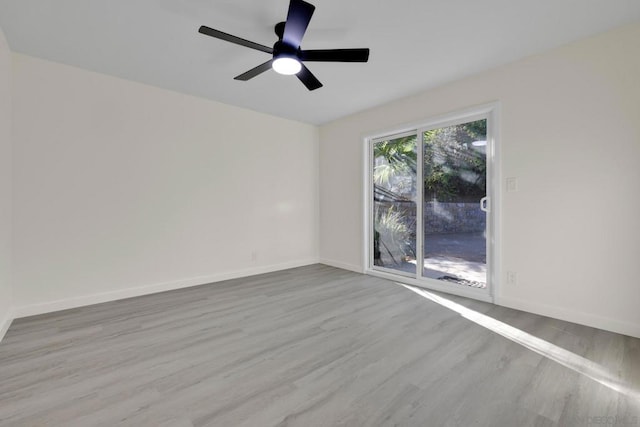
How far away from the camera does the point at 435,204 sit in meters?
3.60

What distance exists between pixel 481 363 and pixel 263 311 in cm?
193

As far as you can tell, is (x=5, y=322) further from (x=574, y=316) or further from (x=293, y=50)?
(x=574, y=316)

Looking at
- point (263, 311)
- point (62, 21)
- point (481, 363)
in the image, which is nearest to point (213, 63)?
point (62, 21)

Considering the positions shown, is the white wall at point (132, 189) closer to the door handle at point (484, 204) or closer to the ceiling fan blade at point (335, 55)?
the ceiling fan blade at point (335, 55)

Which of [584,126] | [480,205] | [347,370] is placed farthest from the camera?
[480,205]

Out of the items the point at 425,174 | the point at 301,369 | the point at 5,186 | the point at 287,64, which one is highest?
the point at 287,64

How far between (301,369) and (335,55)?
Answer: 7.46ft

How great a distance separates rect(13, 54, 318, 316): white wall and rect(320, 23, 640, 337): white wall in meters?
2.90

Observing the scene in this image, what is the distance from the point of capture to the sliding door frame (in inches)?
116

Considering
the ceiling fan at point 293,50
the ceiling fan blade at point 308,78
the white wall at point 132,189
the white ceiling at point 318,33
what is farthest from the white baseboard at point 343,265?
the ceiling fan at point 293,50

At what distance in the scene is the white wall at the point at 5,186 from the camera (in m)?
2.32

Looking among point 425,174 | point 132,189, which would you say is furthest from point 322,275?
point 132,189

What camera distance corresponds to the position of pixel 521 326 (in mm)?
2451

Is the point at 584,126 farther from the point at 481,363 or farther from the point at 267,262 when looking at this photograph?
the point at 267,262
